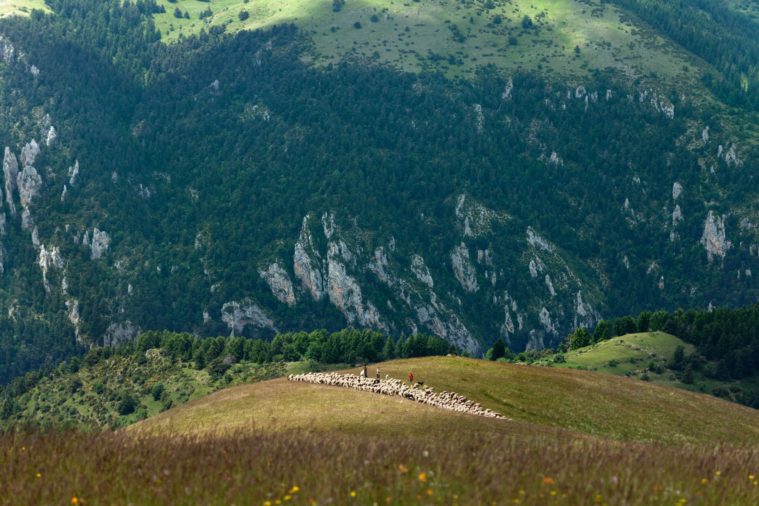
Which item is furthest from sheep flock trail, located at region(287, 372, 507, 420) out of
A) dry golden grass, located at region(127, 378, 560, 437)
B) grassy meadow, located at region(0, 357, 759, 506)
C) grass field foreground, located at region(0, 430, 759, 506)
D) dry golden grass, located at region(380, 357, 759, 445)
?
grass field foreground, located at region(0, 430, 759, 506)

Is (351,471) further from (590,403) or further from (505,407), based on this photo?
(590,403)

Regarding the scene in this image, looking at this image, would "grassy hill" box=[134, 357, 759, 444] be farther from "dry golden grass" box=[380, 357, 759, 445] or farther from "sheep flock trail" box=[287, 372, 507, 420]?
"sheep flock trail" box=[287, 372, 507, 420]

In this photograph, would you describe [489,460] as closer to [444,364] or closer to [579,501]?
[579,501]

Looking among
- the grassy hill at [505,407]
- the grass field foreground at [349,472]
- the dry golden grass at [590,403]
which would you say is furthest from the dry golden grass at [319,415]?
the grass field foreground at [349,472]

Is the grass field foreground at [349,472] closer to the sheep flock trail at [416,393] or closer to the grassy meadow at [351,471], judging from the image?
the grassy meadow at [351,471]

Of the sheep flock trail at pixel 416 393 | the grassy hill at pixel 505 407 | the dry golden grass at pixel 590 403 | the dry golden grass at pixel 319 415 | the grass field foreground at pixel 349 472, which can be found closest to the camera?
the grass field foreground at pixel 349 472

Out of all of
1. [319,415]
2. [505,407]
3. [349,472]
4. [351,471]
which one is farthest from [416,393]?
[349,472]

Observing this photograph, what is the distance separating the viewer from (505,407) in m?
74.1

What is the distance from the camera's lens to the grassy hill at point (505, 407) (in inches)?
2340

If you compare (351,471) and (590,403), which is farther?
(590,403)

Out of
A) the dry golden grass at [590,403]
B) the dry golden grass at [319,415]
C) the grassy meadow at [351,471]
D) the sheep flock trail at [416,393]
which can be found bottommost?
the dry golden grass at [590,403]

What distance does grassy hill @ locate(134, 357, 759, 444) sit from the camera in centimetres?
5944

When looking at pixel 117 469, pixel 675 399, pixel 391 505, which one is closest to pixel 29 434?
pixel 117 469

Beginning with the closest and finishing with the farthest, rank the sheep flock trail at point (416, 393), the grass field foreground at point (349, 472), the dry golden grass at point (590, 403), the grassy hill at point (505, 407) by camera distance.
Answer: the grass field foreground at point (349, 472) → the grassy hill at point (505, 407) → the sheep flock trail at point (416, 393) → the dry golden grass at point (590, 403)
